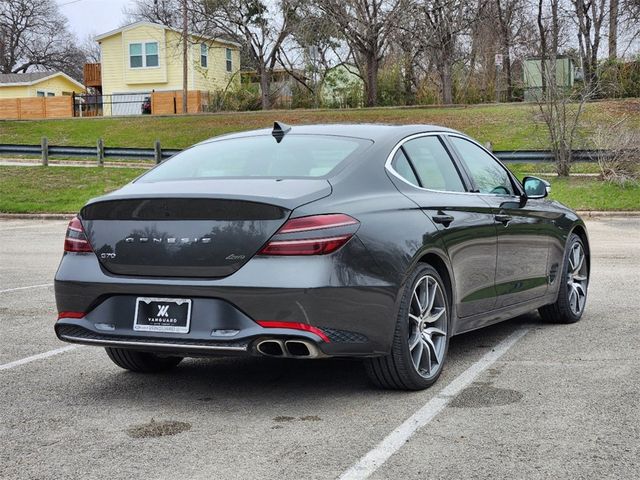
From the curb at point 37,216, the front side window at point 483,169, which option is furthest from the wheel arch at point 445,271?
the curb at point 37,216

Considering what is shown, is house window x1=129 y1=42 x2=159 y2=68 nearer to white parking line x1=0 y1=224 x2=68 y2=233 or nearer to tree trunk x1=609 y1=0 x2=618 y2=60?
tree trunk x1=609 y1=0 x2=618 y2=60

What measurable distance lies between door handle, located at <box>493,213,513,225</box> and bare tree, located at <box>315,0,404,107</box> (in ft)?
120

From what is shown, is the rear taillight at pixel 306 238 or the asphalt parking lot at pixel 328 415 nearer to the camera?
the asphalt parking lot at pixel 328 415

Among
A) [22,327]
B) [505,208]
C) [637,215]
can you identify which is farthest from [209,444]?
[637,215]

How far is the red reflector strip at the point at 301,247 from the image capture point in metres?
4.60

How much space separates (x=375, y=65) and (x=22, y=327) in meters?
36.8

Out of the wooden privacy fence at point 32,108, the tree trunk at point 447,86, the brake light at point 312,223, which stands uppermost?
the wooden privacy fence at point 32,108

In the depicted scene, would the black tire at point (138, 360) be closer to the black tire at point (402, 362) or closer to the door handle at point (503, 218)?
the black tire at point (402, 362)

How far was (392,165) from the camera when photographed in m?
5.44

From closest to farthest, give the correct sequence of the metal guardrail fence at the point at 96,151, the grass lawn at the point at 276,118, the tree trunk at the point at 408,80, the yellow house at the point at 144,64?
the metal guardrail fence at the point at 96,151, the grass lawn at the point at 276,118, the tree trunk at the point at 408,80, the yellow house at the point at 144,64

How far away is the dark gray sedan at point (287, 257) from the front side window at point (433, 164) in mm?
15

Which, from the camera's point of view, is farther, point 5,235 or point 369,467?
point 5,235

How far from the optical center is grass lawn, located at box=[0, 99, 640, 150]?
105 ft

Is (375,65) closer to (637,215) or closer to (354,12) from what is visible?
(354,12)
